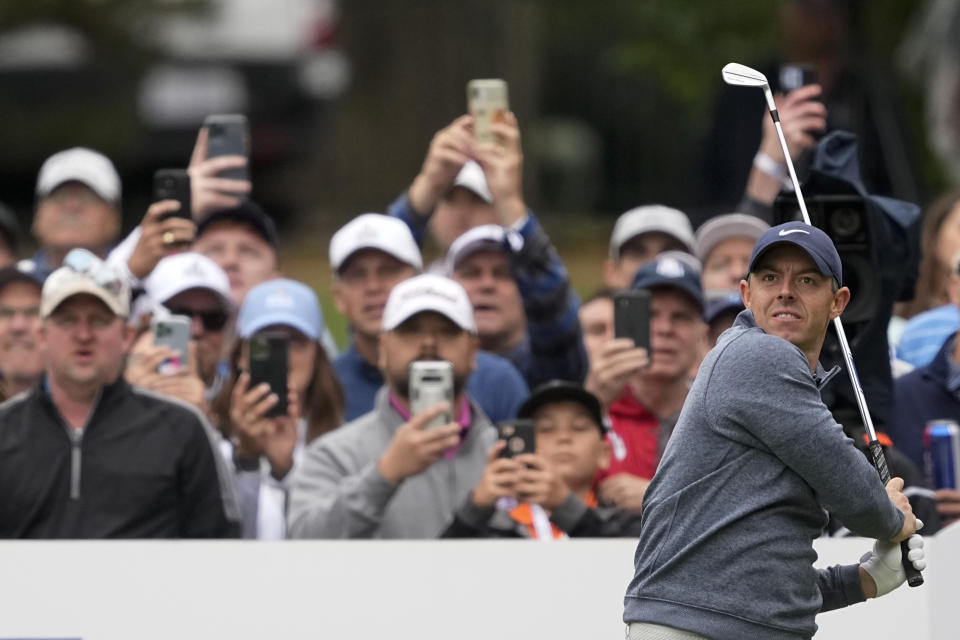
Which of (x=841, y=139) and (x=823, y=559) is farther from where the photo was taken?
(x=841, y=139)

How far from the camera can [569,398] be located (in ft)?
25.4

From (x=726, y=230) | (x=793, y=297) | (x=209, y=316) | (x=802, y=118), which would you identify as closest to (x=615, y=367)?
(x=726, y=230)

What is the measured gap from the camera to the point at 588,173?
827 inches

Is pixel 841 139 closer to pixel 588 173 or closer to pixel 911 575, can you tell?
pixel 911 575

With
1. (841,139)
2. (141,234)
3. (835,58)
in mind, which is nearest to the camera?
(841,139)

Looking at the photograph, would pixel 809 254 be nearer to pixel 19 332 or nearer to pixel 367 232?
pixel 367 232

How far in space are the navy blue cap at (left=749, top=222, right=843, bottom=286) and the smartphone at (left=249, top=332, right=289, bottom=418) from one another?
9.12 ft

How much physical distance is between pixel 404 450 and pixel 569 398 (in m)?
0.68

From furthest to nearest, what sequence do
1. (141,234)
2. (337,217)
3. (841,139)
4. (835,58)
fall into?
(337,217) → (835,58) → (141,234) → (841,139)

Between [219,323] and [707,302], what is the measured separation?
1.87 metres

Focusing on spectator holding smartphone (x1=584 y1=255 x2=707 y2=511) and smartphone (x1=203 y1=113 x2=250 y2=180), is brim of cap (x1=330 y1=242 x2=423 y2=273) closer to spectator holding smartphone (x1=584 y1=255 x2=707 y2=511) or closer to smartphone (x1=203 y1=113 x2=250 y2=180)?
smartphone (x1=203 y1=113 x2=250 y2=180)

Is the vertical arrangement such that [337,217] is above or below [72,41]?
below

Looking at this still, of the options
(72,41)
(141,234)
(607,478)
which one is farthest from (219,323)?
(72,41)

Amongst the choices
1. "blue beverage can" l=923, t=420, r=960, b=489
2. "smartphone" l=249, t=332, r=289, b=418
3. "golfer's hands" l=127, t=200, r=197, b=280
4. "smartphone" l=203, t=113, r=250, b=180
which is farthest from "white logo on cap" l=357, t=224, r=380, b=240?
"blue beverage can" l=923, t=420, r=960, b=489
